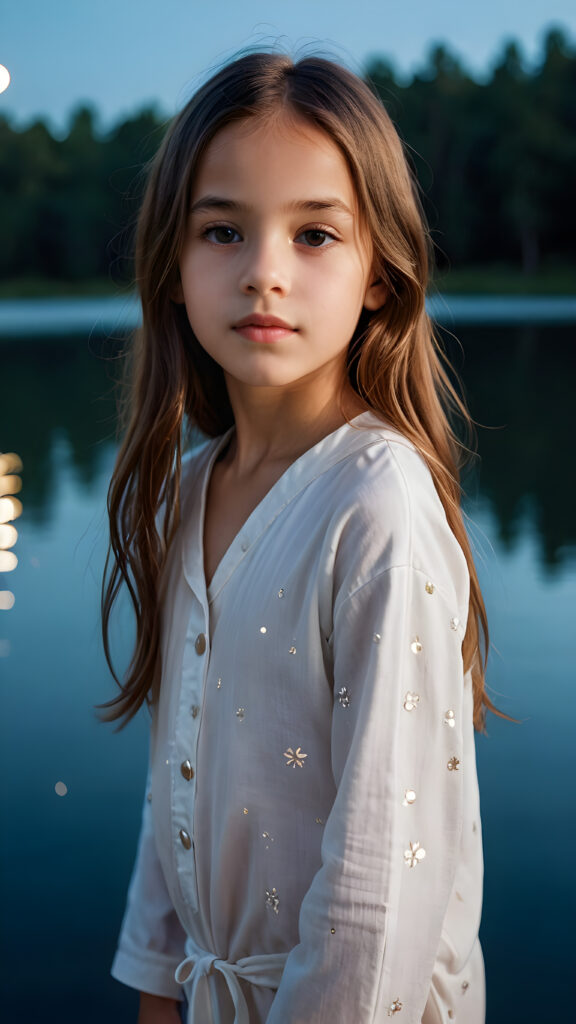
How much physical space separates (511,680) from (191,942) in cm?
116

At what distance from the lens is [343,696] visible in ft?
1.94

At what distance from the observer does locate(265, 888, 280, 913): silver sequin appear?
0.65 meters

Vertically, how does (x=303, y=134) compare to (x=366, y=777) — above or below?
above

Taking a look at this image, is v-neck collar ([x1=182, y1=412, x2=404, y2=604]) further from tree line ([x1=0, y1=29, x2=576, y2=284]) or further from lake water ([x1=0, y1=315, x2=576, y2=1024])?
tree line ([x1=0, y1=29, x2=576, y2=284])

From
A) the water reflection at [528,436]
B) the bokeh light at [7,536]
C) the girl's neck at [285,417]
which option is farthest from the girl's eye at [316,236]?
the bokeh light at [7,536]

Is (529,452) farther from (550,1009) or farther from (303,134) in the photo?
(303,134)

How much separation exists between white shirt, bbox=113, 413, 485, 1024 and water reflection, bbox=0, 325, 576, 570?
922 millimetres

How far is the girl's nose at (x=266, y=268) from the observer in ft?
2.10

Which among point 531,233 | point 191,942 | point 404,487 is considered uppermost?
point 531,233

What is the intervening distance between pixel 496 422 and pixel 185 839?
11.1 ft

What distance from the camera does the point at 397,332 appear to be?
0.74m

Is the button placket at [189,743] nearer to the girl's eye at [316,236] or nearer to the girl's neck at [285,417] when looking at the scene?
the girl's neck at [285,417]

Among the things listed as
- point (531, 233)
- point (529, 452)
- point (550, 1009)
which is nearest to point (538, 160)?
point (531, 233)

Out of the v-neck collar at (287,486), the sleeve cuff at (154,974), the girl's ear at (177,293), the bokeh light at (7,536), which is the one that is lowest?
the sleeve cuff at (154,974)
